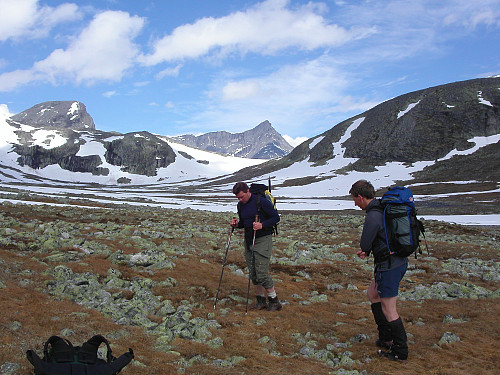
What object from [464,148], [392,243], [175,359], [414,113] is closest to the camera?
[175,359]

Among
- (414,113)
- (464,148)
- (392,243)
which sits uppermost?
(414,113)

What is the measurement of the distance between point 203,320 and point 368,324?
430 centimetres

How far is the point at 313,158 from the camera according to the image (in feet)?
579

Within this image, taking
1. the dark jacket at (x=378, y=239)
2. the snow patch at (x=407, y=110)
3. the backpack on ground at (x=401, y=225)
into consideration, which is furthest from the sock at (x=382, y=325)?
the snow patch at (x=407, y=110)

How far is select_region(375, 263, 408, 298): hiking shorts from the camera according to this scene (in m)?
6.84

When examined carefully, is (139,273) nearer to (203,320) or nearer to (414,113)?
(203,320)

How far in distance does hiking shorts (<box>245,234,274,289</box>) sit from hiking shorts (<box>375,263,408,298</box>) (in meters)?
3.32

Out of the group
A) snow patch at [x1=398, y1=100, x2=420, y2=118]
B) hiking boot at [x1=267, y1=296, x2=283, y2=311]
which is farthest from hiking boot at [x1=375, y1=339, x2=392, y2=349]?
snow patch at [x1=398, y1=100, x2=420, y2=118]

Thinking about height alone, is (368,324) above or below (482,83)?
below

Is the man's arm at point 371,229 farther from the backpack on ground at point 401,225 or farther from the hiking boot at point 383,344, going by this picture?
the hiking boot at point 383,344

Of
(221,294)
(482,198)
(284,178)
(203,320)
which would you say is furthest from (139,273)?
(284,178)

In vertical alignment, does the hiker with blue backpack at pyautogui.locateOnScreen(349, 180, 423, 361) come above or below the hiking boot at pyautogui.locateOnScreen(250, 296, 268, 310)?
above

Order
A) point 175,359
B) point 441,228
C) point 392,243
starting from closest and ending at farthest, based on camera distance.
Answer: point 175,359 → point 392,243 → point 441,228

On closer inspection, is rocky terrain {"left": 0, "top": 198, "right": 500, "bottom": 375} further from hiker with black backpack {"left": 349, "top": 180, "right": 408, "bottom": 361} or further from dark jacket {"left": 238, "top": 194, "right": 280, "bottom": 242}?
dark jacket {"left": 238, "top": 194, "right": 280, "bottom": 242}
